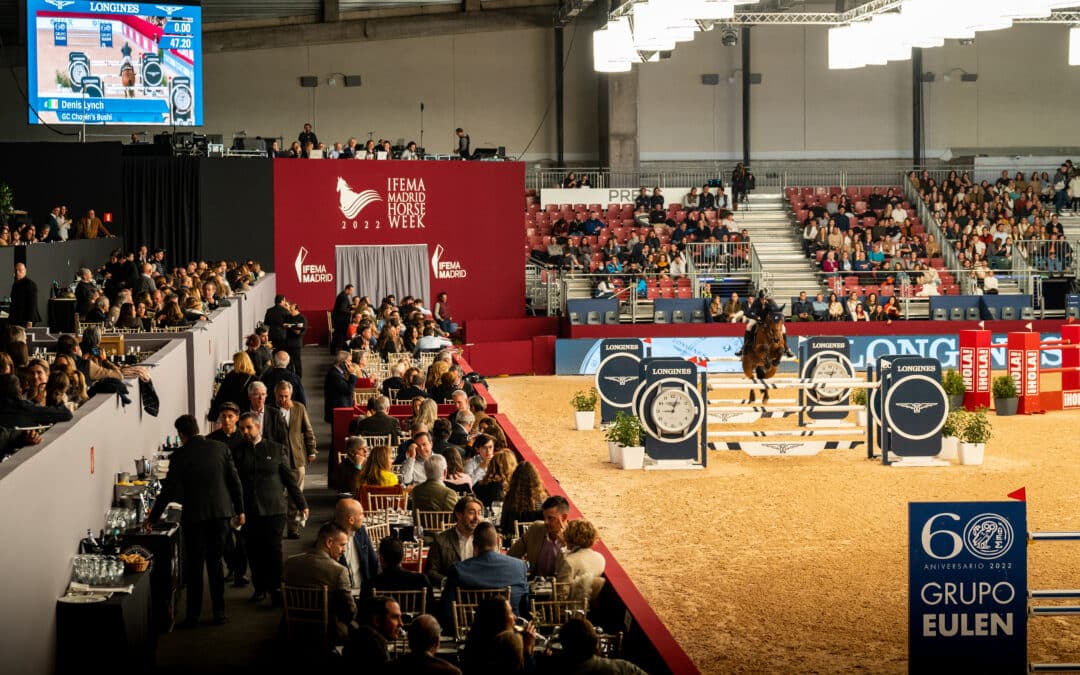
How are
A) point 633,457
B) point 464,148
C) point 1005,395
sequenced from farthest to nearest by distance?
point 464,148 < point 1005,395 < point 633,457

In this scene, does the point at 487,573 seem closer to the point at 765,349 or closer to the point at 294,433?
the point at 294,433

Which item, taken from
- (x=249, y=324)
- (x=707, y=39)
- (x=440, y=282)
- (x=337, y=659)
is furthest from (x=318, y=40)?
(x=337, y=659)

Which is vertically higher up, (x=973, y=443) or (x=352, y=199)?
(x=352, y=199)

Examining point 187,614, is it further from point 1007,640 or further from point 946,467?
point 946,467

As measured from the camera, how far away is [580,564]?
8664mm

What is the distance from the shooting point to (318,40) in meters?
38.4

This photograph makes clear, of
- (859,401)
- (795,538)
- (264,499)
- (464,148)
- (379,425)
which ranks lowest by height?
(795,538)

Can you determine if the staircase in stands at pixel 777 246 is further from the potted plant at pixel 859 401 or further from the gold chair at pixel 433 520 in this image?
the gold chair at pixel 433 520

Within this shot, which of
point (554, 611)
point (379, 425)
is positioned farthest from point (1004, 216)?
point (554, 611)

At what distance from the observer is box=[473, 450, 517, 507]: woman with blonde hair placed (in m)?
11.1

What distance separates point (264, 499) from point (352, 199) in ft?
77.0

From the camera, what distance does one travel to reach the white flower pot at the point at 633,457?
18.5 m

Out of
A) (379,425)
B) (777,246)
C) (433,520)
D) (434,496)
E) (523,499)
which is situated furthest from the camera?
(777,246)

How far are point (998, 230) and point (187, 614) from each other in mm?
31529
